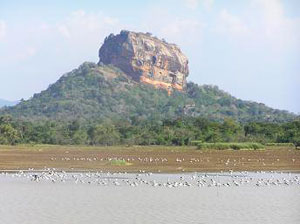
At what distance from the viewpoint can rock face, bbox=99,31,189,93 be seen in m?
192

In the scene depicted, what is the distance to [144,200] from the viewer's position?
23734mm

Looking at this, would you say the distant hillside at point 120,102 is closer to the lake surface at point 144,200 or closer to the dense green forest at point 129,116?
the dense green forest at point 129,116

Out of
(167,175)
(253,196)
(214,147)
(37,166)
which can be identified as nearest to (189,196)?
(253,196)

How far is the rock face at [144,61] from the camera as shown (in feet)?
631

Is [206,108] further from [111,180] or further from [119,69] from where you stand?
[111,180]

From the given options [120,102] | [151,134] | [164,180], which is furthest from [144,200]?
[120,102]

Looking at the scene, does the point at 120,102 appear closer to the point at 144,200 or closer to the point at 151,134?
the point at 151,134

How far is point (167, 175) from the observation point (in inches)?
1476

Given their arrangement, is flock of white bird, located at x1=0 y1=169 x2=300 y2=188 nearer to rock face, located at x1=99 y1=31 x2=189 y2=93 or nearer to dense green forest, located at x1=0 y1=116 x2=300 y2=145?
dense green forest, located at x1=0 y1=116 x2=300 y2=145

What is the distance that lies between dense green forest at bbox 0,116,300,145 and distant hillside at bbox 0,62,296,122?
49.8 metres

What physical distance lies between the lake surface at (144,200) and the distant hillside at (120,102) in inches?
4654

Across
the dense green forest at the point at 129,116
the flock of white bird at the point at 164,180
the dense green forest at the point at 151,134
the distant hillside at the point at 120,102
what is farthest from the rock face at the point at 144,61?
the flock of white bird at the point at 164,180

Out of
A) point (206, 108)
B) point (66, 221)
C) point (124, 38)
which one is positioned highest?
point (124, 38)

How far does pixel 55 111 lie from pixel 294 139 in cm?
8198
